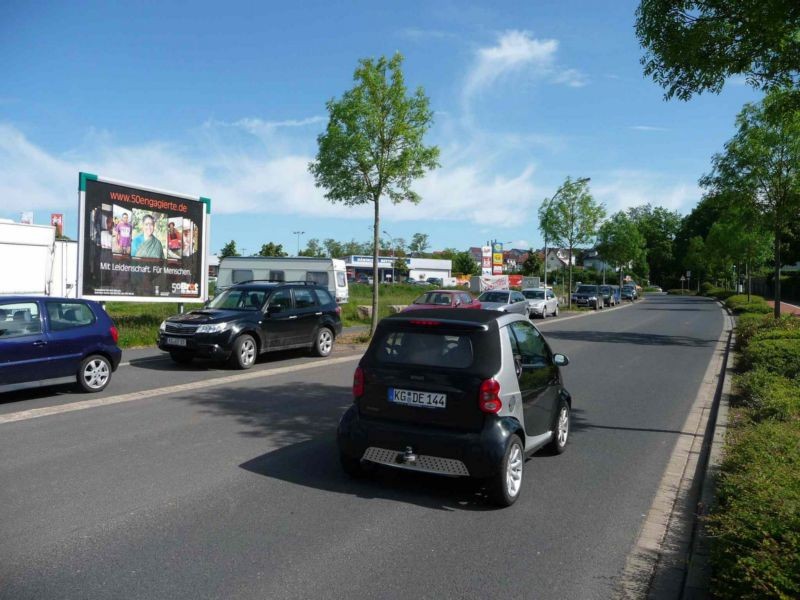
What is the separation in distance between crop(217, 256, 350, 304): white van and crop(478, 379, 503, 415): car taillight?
25620mm

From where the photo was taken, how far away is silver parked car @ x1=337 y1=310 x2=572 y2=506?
5117mm

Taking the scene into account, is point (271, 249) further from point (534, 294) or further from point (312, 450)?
point (312, 450)

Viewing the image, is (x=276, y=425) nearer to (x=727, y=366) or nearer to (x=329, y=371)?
(x=329, y=371)

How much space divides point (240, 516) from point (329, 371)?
7.81 m

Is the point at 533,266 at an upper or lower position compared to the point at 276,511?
upper

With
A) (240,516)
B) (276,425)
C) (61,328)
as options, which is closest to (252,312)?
(61,328)

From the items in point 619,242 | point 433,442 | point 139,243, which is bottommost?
point 433,442

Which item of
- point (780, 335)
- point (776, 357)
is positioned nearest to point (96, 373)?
point (776, 357)

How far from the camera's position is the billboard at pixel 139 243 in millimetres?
16062

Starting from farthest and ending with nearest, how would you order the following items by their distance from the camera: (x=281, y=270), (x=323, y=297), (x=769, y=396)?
(x=281, y=270) → (x=323, y=297) → (x=769, y=396)

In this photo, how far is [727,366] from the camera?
14336mm

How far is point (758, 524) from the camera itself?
389 cm

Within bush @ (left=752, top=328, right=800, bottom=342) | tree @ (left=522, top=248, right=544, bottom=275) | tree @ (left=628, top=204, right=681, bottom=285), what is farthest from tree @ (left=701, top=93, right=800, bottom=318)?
tree @ (left=628, top=204, right=681, bottom=285)

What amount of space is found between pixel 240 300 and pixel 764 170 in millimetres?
16213
